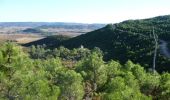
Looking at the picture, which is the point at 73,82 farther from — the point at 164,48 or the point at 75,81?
the point at 164,48

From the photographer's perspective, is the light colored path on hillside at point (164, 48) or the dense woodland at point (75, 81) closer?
the dense woodland at point (75, 81)

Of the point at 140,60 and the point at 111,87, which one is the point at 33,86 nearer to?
the point at 111,87

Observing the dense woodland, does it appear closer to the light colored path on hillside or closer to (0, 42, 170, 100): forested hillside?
(0, 42, 170, 100): forested hillside

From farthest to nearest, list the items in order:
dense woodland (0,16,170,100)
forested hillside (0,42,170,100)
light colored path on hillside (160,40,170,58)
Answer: light colored path on hillside (160,40,170,58)
dense woodland (0,16,170,100)
forested hillside (0,42,170,100)

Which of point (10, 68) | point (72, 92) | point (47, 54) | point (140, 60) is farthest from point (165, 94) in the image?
point (47, 54)

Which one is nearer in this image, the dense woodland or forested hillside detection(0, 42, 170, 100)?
forested hillside detection(0, 42, 170, 100)

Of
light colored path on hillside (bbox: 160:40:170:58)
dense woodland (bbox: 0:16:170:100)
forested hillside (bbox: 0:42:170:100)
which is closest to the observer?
forested hillside (bbox: 0:42:170:100)

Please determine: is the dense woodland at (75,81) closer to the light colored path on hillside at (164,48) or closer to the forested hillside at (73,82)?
the forested hillside at (73,82)

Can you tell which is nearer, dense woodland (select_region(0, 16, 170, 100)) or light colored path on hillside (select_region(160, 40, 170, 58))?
dense woodland (select_region(0, 16, 170, 100))

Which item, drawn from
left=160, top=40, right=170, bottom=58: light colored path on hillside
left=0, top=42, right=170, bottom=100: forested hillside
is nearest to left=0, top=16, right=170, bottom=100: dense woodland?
left=0, top=42, right=170, bottom=100: forested hillside

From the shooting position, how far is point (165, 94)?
67.9m

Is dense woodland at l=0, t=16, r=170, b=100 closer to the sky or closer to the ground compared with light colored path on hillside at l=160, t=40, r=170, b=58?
closer to the sky

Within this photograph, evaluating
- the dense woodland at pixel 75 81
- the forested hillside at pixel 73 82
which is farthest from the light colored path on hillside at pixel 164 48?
the forested hillside at pixel 73 82

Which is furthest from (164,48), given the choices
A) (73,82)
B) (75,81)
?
(73,82)
